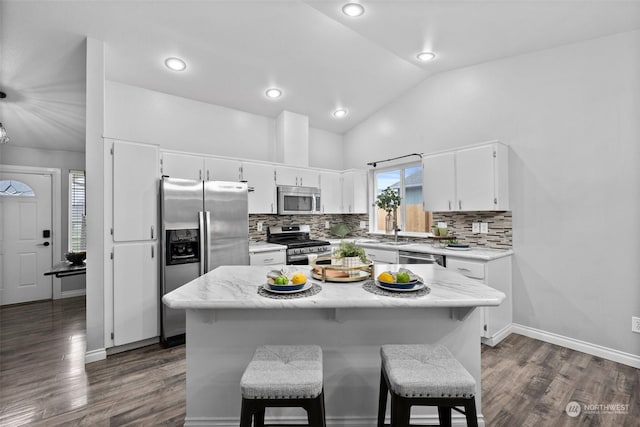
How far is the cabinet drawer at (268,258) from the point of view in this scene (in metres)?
3.65

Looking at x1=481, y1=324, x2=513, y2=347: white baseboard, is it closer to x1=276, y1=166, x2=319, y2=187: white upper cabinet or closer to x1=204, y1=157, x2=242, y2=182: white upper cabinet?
x1=276, y1=166, x2=319, y2=187: white upper cabinet

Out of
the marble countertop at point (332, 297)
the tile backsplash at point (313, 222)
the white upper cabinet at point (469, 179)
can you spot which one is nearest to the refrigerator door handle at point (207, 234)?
the tile backsplash at point (313, 222)

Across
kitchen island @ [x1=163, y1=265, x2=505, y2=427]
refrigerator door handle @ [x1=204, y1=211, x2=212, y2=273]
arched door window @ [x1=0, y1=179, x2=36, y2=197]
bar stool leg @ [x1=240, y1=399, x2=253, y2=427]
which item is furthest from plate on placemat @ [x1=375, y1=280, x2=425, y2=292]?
arched door window @ [x1=0, y1=179, x2=36, y2=197]

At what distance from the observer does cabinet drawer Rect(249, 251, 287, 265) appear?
3653 millimetres

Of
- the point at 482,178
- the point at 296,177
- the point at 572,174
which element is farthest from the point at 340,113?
the point at 572,174

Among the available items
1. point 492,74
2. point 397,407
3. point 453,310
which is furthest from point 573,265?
point 397,407

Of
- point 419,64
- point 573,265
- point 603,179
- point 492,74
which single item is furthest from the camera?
point 419,64

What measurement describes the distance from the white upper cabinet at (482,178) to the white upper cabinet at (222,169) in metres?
2.85

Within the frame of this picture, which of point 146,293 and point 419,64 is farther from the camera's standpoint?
point 419,64

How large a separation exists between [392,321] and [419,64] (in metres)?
3.38

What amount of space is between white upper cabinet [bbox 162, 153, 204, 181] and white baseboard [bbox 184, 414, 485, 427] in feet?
8.36

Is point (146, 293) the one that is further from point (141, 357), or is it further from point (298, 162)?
point (298, 162)

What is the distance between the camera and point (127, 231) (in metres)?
2.86

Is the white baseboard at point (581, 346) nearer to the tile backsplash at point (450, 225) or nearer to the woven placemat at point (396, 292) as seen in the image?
the tile backsplash at point (450, 225)
